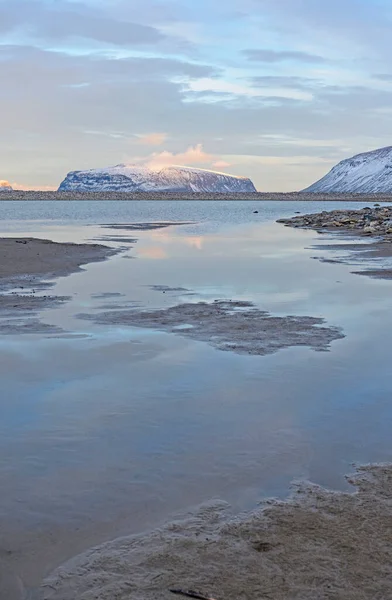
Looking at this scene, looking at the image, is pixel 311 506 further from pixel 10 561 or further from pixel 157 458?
pixel 10 561

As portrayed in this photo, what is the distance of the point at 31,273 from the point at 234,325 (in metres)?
9.81

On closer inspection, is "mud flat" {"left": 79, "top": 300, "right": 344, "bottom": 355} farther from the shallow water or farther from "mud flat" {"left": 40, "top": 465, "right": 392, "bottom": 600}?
"mud flat" {"left": 40, "top": 465, "right": 392, "bottom": 600}

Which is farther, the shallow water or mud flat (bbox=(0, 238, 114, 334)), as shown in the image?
mud flat (bbox=(0, 238, 114, 334))

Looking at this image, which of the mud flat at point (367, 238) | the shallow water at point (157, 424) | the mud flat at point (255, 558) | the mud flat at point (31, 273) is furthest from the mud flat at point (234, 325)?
the mud flat at point (367, 238)

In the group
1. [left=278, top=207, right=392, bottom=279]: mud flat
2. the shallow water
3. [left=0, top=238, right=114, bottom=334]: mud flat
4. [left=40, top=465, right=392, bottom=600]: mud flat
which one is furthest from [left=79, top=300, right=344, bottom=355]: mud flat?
[left=278, top=207, right=392, bottom=279]: mud flat

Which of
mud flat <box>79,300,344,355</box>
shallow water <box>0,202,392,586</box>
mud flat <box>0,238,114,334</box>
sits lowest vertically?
shallow water <box>0,202,392,586</box>

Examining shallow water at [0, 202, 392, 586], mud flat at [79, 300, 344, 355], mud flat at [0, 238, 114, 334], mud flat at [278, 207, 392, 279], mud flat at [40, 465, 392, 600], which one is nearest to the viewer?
mud flat at [40, 465, 392, 600]

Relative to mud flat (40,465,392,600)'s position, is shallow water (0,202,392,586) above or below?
above

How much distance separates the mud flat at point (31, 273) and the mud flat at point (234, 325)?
137cm

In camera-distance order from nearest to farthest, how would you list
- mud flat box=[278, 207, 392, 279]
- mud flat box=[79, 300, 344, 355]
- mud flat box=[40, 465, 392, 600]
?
mud flat box=[40, 465, 392, 600]
mud flat box=[79, 300, 344, 355]
mud flat box=[278, 207, 392, 279]

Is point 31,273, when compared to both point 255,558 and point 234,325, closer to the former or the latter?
point 234,325

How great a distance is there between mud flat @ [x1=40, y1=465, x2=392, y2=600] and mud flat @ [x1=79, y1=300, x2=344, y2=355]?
218 inches

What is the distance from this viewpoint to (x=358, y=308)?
15195mm

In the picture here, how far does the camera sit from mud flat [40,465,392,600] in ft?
14.8
